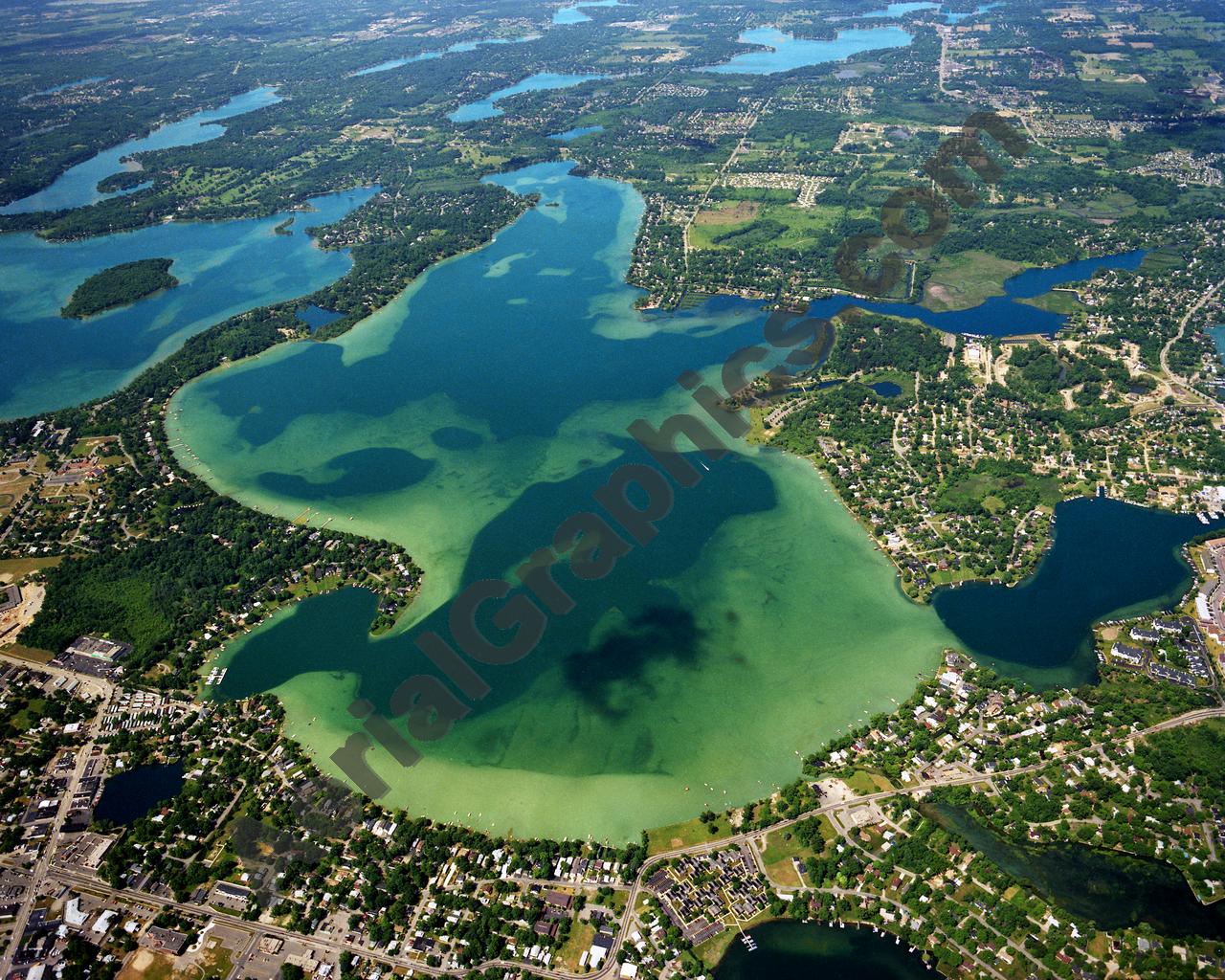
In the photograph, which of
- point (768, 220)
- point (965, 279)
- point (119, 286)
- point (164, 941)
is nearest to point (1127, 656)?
point (164, 941)

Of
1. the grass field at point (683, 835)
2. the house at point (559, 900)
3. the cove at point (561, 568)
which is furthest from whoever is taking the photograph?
the cove at point (561, 568)

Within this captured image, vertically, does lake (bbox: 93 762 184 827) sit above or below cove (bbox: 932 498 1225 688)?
above

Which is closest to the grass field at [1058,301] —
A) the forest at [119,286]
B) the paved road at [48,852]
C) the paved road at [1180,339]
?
the paved road at [1180,339]

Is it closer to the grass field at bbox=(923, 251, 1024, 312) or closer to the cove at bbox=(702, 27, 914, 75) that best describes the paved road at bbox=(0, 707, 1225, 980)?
the grass field at bbox=(923, 251, 1024, 312)

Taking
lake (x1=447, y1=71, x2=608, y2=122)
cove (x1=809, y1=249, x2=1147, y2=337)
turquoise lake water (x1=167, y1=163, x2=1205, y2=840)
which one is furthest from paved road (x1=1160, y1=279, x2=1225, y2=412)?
lake (x1=447, y1=71, x2=608, y2=122)

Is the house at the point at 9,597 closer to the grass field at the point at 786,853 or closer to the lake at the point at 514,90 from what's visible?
the grass field at the point at 786,853

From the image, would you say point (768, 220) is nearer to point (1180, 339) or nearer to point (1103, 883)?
point (1180, 339)
